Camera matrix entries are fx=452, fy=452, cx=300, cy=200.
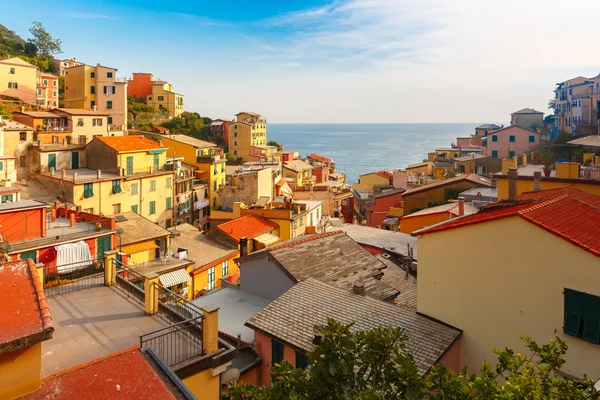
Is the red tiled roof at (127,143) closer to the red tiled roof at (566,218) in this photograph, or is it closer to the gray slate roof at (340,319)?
the gray slate roof at (340,319)

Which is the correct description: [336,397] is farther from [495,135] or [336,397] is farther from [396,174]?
[495,135]

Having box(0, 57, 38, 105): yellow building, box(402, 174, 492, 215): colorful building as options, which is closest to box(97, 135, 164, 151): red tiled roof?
box(402, 174, 492, 215): colorful building

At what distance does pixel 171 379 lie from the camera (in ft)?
19.5

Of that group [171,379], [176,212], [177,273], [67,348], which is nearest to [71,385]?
[171,379]

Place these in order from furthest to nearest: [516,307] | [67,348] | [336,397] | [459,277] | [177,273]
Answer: [177,273]
[459,277]
[516,307]
[67,348]
[336,397]

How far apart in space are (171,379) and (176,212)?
118ft

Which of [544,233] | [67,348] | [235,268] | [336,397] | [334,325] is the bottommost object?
[235,268]

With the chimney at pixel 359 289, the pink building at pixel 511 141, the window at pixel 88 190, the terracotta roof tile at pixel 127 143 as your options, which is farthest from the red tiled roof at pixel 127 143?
the pink building at pixel 511 141

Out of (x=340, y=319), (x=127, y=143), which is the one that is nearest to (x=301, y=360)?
(x=340, y=319)

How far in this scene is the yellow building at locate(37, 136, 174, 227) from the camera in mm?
32562

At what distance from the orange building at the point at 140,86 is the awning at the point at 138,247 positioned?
6158 centimetres

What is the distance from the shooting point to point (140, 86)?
81.0 metres

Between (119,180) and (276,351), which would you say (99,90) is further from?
(276,351)

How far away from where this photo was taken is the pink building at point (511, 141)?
4744cm
